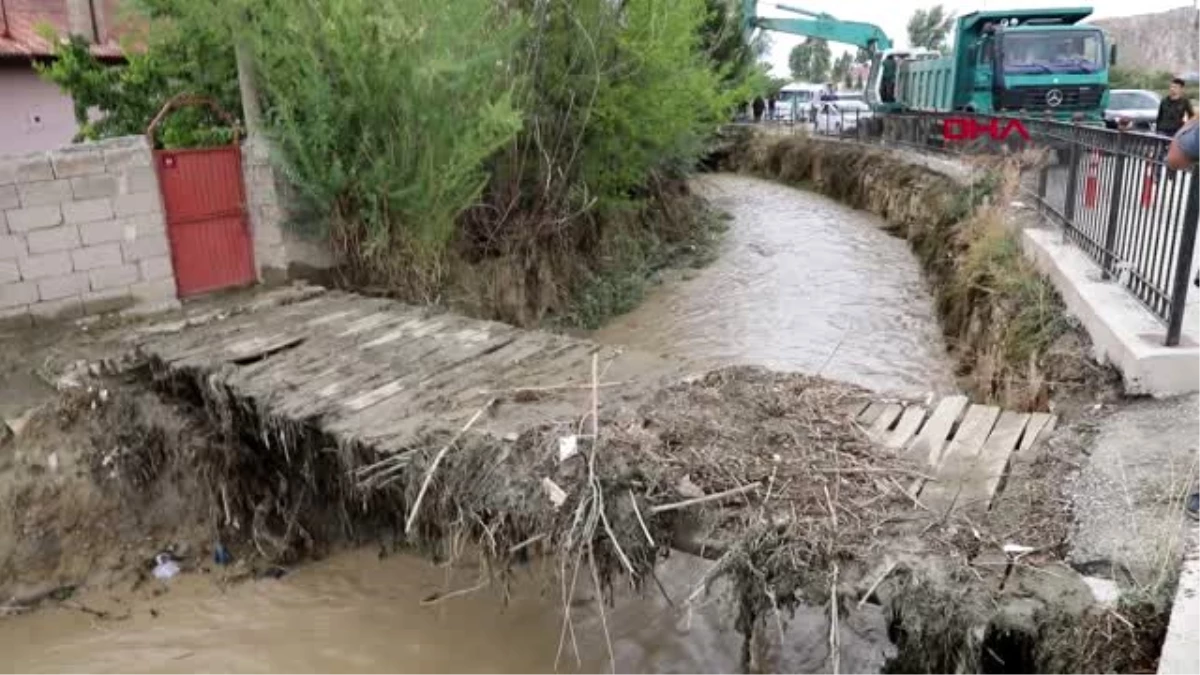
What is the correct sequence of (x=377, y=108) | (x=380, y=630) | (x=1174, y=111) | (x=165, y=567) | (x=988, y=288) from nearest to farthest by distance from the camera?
1. (x=380, y=630)
2. (x=165, y=567)
3. (x=377, y=108)
4. (x=988, y=288)
5. (x=1174, y=111)

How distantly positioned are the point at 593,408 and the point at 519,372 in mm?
1157

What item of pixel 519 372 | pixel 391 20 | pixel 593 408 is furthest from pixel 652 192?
pixel 593 408

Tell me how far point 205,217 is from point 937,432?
5883 mm

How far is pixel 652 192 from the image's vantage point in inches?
576

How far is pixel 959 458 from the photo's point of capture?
406 cm

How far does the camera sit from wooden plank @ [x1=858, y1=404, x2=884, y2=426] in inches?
173

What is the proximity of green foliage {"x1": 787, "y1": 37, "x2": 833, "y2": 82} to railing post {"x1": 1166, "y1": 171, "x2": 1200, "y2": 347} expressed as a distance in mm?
68241

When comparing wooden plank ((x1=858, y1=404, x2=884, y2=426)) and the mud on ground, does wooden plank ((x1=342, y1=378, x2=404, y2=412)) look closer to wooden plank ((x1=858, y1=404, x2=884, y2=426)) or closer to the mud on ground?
the mud on ground

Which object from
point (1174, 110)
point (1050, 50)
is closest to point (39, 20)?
point (1174, 110)

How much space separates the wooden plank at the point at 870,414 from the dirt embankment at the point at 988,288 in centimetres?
113

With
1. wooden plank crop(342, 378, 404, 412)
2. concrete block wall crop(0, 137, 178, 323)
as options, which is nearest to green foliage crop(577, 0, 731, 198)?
concrete block wall crop(0, 137, 178, 323)

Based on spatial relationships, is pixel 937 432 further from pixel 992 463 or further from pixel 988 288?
pixel 988 288

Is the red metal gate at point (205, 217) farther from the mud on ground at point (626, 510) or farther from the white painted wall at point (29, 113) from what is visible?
the white painted wall at point (29, 113)

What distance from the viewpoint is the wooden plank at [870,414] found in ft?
14.4
